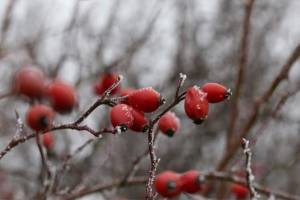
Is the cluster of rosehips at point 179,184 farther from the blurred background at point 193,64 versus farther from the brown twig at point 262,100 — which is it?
the blurred background at point 193,64

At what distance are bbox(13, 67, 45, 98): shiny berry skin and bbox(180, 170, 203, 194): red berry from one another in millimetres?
699

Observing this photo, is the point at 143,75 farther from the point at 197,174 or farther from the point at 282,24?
the point at 197,174

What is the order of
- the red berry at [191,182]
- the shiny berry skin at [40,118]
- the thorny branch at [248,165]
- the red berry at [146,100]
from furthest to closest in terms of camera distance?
the red berry at [191,182] → the shiny berry skin at [40,118] → the red berry at [146,100] → the thorny branch at [248,165]

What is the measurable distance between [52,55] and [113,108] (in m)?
6.81

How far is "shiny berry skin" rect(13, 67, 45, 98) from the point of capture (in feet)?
6.04

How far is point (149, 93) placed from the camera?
5.06 feet

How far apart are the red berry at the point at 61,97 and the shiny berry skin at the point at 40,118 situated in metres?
0.11

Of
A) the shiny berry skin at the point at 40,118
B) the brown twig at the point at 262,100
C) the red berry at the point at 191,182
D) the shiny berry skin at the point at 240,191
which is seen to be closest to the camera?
the shiny berry skin at the point at 40,118

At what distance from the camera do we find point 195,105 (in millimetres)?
1499

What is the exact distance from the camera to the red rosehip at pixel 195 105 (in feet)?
4.92

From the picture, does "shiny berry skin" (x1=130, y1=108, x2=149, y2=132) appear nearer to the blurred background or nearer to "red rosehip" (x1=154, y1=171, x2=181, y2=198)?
"red rosehip" (x1=154, y1=171, x2=181, y2=198)

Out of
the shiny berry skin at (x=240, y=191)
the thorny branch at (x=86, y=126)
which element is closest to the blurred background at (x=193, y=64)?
the shiny berry skin at (x=240, y=191)

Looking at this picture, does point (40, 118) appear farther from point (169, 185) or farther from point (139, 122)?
point (169, 185)

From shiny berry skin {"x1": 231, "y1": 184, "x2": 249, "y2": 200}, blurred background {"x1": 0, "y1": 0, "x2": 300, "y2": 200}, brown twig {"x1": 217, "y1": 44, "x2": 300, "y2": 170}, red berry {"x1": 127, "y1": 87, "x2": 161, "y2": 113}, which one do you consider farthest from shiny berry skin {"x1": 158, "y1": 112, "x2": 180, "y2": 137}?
blurred background {"x1": 0, "y1": 0, "x2": 300, "y2": 200}
